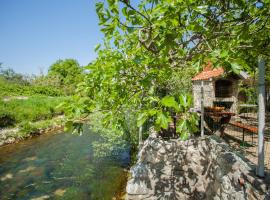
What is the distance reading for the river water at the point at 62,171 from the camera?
655 centimetres

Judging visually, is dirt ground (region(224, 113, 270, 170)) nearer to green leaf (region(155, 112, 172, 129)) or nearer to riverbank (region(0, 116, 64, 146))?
green leaf (region(155, 112, 172, 129))

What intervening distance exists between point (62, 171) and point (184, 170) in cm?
528

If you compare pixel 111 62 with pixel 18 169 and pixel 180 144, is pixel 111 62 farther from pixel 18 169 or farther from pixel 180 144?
pixel 18 169

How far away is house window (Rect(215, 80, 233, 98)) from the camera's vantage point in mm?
13258

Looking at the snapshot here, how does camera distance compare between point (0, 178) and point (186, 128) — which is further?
point (0, 178)

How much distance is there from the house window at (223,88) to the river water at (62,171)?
8004 mm

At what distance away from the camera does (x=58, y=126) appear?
55.2 ft

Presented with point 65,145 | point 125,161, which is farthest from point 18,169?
point 125,161

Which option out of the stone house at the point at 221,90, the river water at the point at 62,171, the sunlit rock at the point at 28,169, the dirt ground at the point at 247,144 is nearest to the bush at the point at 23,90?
the river water at the point at 62,171

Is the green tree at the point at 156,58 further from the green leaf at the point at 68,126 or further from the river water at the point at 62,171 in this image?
the river water at the point at 62,171

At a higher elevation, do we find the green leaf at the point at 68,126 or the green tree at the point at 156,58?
the green tree at the point at 156,58

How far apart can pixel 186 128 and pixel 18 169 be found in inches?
376

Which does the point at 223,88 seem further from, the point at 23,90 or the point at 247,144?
the point at 23,90

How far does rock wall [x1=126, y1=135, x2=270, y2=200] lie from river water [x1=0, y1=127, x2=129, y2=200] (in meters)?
1.53
